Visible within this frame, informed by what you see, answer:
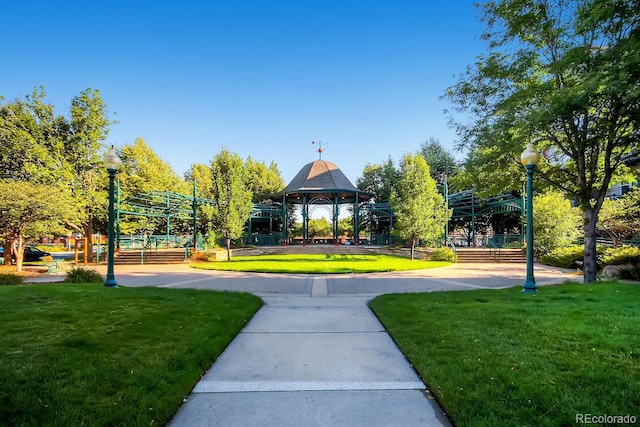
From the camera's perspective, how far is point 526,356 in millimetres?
3602

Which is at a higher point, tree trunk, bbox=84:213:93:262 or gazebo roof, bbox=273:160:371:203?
gazebo roof, bbox=273:160:371:203

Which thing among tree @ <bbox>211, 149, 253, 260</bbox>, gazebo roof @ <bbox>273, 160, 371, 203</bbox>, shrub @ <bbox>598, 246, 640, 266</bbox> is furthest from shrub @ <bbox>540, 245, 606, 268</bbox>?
tree @ <bbox>211, 149, 253, 260</bbox>

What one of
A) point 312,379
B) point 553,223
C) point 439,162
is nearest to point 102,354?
point 312,379

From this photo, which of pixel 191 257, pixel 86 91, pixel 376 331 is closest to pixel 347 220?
pixel 191 257

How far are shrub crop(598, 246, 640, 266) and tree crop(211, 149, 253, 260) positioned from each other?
58.9 feet

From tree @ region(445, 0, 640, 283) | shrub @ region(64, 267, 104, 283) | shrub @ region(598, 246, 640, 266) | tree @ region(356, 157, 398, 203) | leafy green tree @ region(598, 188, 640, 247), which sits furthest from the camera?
tree @ region(356, 157, 398, 203)

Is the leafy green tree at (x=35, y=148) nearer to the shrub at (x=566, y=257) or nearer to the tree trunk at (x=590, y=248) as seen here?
the tree trunk at (x=590, y=248)

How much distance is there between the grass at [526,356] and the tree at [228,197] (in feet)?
51.1

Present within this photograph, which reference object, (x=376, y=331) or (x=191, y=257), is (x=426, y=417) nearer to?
(x=376, y=331)

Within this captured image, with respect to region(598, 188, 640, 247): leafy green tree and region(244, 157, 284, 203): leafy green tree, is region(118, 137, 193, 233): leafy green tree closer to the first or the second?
region(244, 157, 284, 203): leafy green tree

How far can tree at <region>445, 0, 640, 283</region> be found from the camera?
781 centimetres

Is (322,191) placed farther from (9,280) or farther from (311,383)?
(311,383)

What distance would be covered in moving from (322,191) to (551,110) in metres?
22.6

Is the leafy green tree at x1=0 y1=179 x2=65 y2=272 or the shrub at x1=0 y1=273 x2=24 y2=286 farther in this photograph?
the leafy green tree at x1=0 y1=179 x2=65 y2=272
